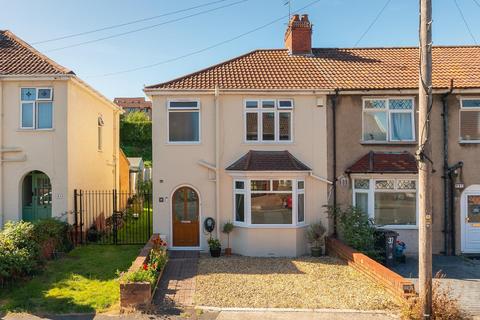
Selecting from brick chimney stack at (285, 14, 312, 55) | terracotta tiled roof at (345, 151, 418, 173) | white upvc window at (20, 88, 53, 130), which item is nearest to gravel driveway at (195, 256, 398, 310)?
terracotta tiled roof at (345, 151, 418, 173)

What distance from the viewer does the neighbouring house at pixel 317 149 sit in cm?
1309

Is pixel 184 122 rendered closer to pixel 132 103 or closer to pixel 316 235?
pixel 316 235

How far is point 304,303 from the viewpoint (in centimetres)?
838

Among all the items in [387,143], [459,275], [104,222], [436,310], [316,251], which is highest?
[387,143]

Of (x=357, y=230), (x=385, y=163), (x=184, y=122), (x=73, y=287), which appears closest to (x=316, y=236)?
(x=357, y=230)

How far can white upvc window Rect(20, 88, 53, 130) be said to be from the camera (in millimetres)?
13578

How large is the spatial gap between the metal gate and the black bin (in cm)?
764

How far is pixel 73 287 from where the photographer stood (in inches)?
367

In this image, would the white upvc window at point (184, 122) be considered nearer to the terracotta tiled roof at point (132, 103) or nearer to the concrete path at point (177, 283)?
the concrete path at point (177, 283)

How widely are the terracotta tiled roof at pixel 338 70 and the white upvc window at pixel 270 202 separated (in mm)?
3319

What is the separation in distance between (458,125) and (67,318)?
42.4ft

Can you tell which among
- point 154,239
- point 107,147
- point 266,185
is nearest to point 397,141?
point 266,185

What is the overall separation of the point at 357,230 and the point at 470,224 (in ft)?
14.0

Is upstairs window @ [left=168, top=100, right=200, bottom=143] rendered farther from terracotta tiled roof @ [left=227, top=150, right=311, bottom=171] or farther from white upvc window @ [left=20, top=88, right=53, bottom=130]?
white upvc window @ [left=20, top=88, right=53, bottom=130]
